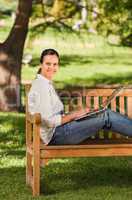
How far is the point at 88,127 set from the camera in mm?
7344

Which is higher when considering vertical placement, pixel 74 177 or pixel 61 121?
pixel 61 121

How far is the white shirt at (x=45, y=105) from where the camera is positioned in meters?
7.26

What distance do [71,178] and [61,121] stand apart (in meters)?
1.03

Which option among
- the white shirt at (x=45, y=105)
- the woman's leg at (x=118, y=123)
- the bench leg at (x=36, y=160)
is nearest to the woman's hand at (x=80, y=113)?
the white shirt at (x=45, y=105)

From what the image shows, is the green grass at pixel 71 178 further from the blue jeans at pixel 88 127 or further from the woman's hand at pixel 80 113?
the woman's hand at pixel 80 113

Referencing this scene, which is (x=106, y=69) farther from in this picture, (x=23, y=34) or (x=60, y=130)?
(x=60, y=130)

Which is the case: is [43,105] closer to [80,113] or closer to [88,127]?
[80,113]

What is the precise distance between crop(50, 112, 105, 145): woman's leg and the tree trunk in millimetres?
7517

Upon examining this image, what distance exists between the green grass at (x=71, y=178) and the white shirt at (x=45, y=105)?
55 centimetres

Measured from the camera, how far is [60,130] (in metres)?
7.35

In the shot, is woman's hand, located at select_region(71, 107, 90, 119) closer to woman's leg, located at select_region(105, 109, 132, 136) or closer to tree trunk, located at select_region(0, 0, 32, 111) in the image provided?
woman's leg, located at select_region(105, 109, 132, 136)

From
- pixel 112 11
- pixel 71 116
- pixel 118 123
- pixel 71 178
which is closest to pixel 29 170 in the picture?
pixel 71 178

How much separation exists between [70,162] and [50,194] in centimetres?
196

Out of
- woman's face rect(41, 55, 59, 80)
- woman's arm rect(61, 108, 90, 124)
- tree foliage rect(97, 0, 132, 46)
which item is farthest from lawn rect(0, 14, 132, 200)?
tree foliage rect(97, 0, 132, 46)
